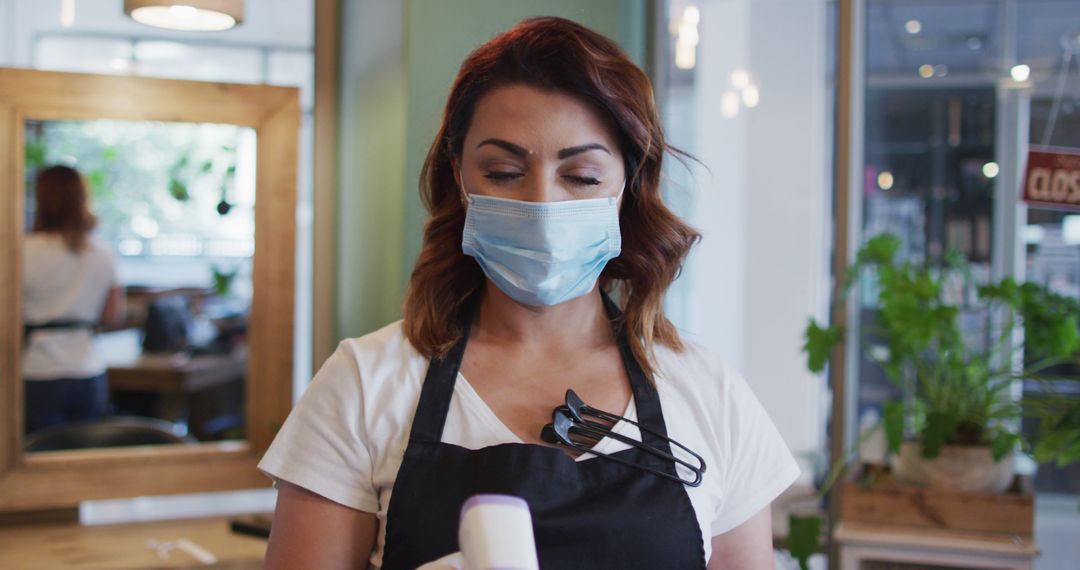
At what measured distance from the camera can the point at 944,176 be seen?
13.9ft

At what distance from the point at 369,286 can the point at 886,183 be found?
232 centimetres

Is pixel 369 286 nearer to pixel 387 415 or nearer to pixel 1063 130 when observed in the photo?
pixel 387 415

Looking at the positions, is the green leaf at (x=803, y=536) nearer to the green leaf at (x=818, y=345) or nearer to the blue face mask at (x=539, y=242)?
the green leaf at (x=818, y=345)

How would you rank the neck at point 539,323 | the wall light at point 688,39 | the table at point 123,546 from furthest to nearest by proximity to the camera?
the wall light at point 688,39 < the table at point 123,546 < the neck at point 539,323

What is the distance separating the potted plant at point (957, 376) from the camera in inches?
105

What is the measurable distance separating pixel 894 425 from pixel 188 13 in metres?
2.12

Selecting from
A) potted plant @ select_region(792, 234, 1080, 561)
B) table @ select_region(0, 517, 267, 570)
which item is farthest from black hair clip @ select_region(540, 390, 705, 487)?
potted plant @ select_region(792, 234, 1080, 561)

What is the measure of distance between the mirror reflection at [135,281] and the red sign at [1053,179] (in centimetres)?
226

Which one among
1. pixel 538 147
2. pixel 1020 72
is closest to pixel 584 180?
pixel 538 147

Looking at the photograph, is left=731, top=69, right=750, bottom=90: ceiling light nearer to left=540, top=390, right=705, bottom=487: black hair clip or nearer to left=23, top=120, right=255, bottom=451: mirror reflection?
left=23, top=120, right=255, bottom=451: mirror reflection

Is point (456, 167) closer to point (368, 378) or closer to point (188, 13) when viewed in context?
point (368, 378)

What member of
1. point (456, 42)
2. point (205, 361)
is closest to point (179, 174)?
point (205, 361)

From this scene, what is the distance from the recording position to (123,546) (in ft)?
8.28

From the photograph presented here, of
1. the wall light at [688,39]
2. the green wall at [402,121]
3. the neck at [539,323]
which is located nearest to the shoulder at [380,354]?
the neck at [539,323]
